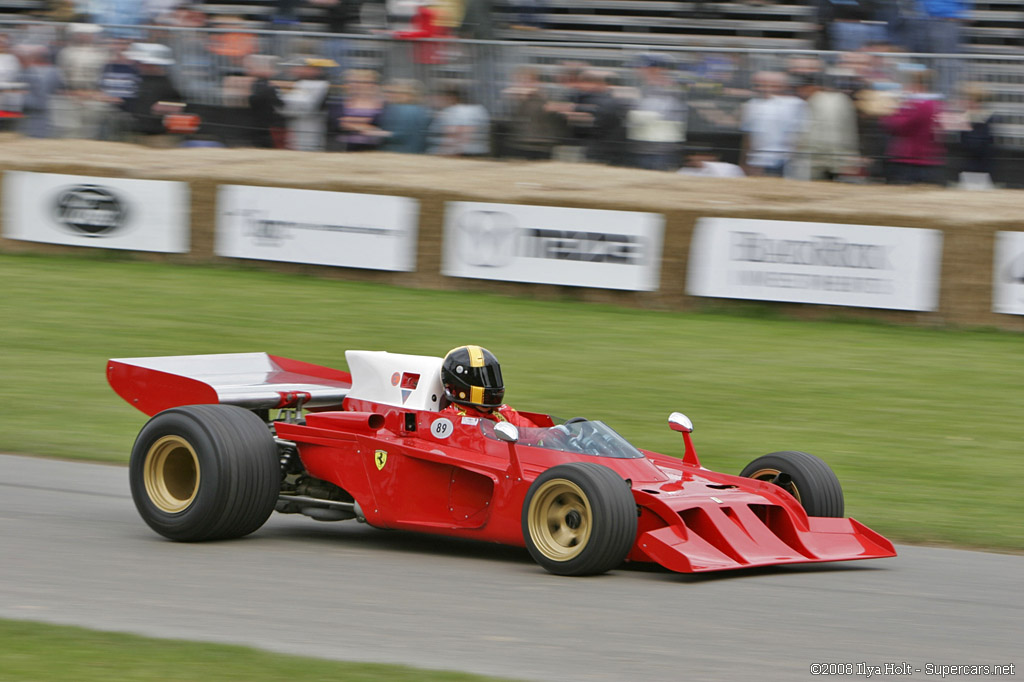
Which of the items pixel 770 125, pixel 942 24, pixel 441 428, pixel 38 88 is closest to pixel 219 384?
pixel 441 428

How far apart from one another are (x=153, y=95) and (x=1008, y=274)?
1147 cm

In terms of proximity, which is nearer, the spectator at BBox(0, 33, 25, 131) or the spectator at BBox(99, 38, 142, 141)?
the spectator at BBox(99, 38, 142, 141)

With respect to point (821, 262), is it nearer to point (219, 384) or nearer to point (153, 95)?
point (219, 384)

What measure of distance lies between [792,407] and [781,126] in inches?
204

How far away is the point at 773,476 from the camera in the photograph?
8031 mm

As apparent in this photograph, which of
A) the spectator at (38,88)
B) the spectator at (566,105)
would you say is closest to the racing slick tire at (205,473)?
the spectator at (566,105)

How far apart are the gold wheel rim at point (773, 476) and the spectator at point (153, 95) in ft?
44.6

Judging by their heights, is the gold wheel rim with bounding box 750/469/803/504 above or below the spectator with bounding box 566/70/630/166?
below

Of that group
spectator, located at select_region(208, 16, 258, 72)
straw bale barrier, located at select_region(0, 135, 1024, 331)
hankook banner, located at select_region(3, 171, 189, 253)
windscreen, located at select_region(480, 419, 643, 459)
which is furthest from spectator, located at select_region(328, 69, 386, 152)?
windscreen, located at select_region(480, 419, 643, 459)

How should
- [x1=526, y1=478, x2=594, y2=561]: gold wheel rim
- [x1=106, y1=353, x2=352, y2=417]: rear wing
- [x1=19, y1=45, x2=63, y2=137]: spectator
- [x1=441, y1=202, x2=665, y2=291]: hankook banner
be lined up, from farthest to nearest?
[x1=19, y1=45, x2=63, y2=137]: spectator → [x1=441, y1=202, x2=665, y2=291]: hankook banner → [x1=106, y1=353, x2=352, y2=417]: rear wing → [x1=526, y1=478, x2=594, y2=561]: gold wheel rim

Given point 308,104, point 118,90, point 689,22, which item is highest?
point 689,22

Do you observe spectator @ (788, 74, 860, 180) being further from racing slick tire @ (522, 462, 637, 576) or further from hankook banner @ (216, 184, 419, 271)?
racing slick tire @ (522, 462, 637, 576)

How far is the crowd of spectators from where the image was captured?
640 inches

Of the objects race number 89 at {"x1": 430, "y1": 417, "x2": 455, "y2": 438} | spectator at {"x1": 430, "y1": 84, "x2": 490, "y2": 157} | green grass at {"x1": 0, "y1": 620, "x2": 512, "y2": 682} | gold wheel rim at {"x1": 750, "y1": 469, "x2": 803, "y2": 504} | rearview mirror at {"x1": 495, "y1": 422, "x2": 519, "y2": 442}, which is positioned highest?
spectator at {"x1": 430, "y1": 84, "x2": 490, "y2": 157}
